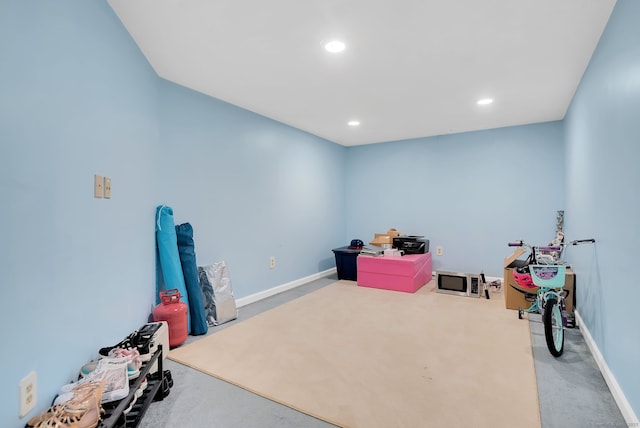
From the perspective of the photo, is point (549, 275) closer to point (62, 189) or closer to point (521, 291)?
point (521, 291)

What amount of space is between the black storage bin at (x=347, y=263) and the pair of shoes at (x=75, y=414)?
3.84m

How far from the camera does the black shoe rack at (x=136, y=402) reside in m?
1.30

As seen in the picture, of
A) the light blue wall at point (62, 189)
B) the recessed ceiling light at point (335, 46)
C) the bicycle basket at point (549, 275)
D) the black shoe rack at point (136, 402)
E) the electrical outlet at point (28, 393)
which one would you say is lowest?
the black shoe rack at point (136, 402)

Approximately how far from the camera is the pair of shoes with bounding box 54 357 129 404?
1.35 metres

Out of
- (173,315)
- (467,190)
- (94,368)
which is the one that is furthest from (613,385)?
(467,190)

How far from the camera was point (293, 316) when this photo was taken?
3.27m

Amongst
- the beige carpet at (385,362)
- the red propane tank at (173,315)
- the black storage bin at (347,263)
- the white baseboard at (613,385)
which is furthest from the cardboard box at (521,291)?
the red propane tank at (173,315)

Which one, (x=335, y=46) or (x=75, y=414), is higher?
(x=335, y=46)

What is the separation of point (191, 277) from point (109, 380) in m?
1.46

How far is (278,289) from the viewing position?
4.21 m

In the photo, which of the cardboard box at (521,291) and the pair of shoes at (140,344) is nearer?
the pair of shoes at (140,344)

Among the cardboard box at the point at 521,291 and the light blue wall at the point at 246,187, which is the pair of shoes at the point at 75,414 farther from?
the cardboard box at the point at 521,291

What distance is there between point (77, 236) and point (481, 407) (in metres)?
2.31

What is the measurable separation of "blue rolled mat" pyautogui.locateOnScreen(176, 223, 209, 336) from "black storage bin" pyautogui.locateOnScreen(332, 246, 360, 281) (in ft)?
8.16
